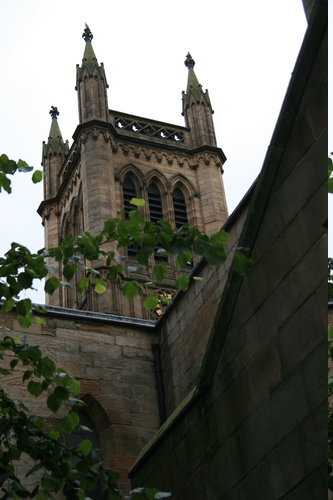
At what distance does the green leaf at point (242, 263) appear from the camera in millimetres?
5219

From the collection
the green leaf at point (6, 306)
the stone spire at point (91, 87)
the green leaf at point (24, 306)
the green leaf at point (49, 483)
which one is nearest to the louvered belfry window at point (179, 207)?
the stone spire at point (91, 87)

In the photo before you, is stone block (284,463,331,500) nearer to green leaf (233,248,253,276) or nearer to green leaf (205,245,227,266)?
green leaf (233,248,253,276)

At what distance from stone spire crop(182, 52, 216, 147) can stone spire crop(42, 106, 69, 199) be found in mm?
6519

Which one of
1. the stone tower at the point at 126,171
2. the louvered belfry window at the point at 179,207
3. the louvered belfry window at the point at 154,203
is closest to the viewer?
the stone tower at the point at 126,171

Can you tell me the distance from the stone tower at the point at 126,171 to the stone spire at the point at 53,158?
78 millimetres

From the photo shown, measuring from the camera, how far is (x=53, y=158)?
42.8 m

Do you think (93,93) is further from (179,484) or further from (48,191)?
(179,484)

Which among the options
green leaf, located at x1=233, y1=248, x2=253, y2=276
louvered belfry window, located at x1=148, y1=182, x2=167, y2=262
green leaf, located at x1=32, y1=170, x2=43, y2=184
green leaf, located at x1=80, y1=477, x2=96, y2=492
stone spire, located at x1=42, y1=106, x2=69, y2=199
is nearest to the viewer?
green leaf, located at x1=233, y1=248, x2=253, y2=276

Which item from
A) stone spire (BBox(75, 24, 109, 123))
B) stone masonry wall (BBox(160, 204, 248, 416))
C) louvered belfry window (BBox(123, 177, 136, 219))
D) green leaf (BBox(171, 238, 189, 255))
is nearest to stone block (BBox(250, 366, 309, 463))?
green leaf (BBox(171, 238, 189, 255))

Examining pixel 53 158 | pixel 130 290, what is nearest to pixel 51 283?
pixel 130 290

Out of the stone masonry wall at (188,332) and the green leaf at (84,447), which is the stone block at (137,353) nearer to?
the stone masonry wall at (188,332)

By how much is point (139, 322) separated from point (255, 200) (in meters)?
9.83

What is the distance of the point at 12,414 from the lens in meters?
6.22

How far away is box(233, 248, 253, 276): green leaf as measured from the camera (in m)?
5.22
